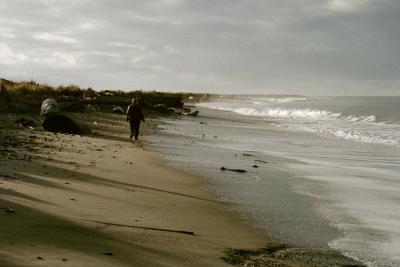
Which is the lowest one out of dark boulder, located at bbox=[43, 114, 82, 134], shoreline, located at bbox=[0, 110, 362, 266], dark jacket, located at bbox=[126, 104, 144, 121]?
shoreline, located at bbox=[0, 110, 362, 266]

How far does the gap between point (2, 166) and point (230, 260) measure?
18.4 ft

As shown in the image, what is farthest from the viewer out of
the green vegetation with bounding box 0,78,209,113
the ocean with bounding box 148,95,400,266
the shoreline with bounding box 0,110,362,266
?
the green vegetation with bounding box 0,78,209,113

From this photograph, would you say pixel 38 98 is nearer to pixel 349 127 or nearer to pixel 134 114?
pixel 134 114

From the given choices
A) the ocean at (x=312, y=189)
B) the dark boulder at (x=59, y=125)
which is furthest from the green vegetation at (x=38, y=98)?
the ocean at (x=312, y=189)

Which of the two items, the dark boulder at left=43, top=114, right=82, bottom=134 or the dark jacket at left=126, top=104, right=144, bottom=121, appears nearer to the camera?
the dark boulder at left=43, top=114, right=82, bottom=134

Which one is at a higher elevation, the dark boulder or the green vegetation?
the green vegetation

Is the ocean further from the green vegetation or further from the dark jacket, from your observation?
the green vegetation

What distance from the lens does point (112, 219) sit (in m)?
6.56

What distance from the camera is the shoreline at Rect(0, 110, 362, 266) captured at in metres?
5.05

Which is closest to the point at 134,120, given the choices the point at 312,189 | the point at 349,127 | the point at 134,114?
the point at 134,114

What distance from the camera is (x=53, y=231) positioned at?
5.58 meters

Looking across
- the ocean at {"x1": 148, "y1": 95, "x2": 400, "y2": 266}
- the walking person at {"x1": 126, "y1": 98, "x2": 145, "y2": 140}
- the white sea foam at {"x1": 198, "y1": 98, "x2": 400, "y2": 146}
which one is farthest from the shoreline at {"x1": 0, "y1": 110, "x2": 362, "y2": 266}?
the white sea foam at {"x1": 198, "y1": 98, "x2": 400, "y2": 146}

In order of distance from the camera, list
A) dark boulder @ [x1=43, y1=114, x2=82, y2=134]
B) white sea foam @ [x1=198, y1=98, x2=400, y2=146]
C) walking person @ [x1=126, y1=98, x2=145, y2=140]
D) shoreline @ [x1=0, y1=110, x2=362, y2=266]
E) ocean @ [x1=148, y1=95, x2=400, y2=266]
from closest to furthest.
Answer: shoreline @ [x1=0, y1=110, x2=362, y2=266] < ocean @ [x1=148, y1=95, x2=400, y2=266] < dark boulder @ [x1=43, y1=114, x2=82, y2=134] < walking person @ [x1=126, y1=98, x2=145, y2=140] < white sea foam @ [x1=198, y1=98, x2=400, y2=146]

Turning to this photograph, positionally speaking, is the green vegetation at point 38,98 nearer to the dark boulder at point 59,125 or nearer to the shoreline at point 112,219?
the dark boulder at point 59,125
